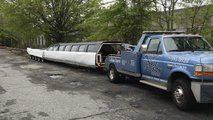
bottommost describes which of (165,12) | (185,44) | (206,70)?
(206,70)

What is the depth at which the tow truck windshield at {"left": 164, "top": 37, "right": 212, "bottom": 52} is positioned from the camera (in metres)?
8.23

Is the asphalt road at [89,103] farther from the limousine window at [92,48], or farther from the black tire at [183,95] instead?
the limousine window at [92,48]

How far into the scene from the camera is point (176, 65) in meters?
7.30

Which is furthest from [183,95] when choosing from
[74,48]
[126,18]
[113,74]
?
[74,48]

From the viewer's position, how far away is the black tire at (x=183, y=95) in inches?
270

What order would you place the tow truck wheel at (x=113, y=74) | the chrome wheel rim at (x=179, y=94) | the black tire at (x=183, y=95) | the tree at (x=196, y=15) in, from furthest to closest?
the tree at (x=196, y=15) → the tow truck wheel at (x=113, y=74) → the chrome wheel rim at (x=179, y=94) → the black tire at (x=183, y=95)

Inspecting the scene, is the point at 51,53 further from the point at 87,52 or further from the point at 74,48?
the point at 87,52

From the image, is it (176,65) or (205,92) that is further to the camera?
(176,65)

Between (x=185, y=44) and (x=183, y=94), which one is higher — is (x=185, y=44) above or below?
above

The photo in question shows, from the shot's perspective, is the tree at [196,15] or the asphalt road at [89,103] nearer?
the asphalt road at [89,103]

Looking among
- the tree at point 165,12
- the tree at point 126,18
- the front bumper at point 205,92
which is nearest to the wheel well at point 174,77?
the front bumper at point 205,92

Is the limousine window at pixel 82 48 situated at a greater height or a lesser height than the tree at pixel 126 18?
lesser

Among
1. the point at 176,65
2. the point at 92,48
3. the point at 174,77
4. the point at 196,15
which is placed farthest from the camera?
the point at 92,48

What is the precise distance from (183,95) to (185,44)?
1.95m
